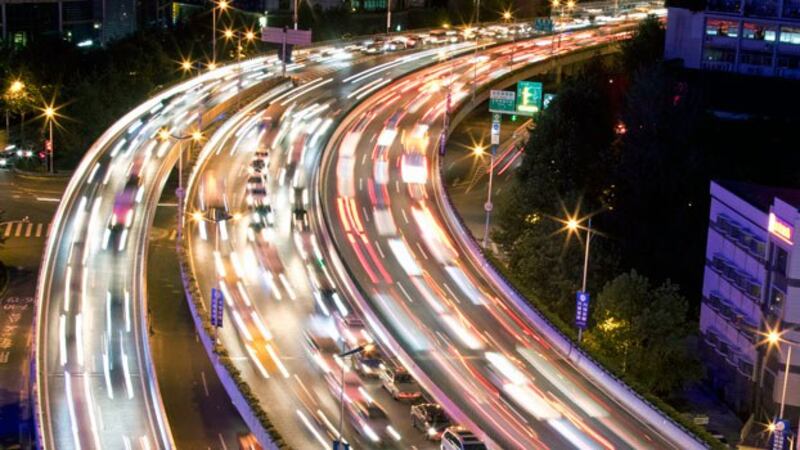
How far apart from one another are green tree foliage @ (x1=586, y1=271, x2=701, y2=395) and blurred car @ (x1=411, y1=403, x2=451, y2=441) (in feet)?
49.5

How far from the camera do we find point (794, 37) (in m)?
111

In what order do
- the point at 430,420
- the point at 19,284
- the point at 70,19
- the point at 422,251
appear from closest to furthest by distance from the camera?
the point at 430,420, the point at 422,251, the point at 19,284, the point at 70,19

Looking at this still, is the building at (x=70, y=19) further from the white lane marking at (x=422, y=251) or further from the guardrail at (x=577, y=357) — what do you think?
the white lane marking at (x=422, y=251)

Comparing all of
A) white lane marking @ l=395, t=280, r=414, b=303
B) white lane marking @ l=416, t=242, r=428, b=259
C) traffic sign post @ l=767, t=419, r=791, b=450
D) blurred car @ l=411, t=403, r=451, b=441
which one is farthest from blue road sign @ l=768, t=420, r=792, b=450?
white lane marking @ l=416, t=242, r=428, b=259

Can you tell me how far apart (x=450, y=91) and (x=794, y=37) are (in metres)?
29.3

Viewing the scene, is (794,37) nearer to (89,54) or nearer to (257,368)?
(257,368)

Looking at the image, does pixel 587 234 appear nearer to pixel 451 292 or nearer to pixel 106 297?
pixel 451 292

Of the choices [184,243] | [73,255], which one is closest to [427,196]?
[184,243]

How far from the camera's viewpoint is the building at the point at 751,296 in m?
69.2

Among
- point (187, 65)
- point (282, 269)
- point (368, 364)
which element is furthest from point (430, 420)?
point (187, 65)

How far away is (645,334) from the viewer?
7506 cm

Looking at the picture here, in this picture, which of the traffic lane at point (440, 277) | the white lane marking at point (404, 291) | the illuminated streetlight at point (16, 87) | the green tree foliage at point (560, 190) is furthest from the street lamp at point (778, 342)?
the illuminated streetlight at point (16, 87)

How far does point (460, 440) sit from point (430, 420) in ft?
13.4

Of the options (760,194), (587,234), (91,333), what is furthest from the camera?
(587,234)
